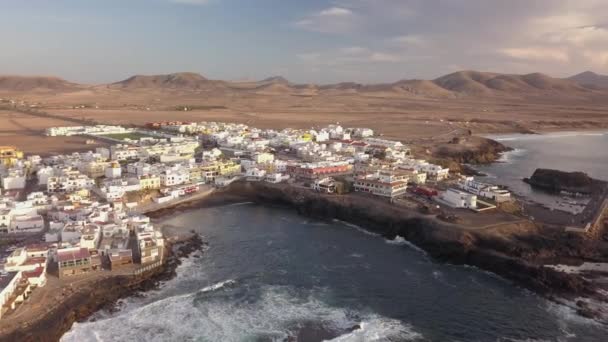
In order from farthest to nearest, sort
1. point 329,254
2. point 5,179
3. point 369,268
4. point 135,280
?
point 5,179 → point 329,254 → point 369,268 → point 135,280

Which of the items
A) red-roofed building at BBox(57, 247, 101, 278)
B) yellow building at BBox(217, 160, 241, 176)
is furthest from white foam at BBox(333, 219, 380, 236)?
red-roofed building at BBox(57, 247, 101, 278)

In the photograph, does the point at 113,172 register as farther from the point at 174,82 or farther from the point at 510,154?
the point at 174,82

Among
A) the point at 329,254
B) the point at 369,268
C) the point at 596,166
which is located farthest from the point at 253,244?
the point at 596,166

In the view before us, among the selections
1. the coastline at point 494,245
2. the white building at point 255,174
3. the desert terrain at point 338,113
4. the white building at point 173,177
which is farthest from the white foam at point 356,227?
the desert terrain at point 338,113

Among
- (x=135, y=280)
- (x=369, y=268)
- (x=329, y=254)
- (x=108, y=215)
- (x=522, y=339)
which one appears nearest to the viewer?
(x=522, y=339)

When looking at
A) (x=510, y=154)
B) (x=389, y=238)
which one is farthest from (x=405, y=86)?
(x=389, y=238)

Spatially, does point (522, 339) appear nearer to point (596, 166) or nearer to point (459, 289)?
point (459, 289)

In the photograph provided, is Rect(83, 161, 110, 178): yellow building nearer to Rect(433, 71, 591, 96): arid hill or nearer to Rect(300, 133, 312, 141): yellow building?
Rect(300, 133, 312, 141): yellow building
